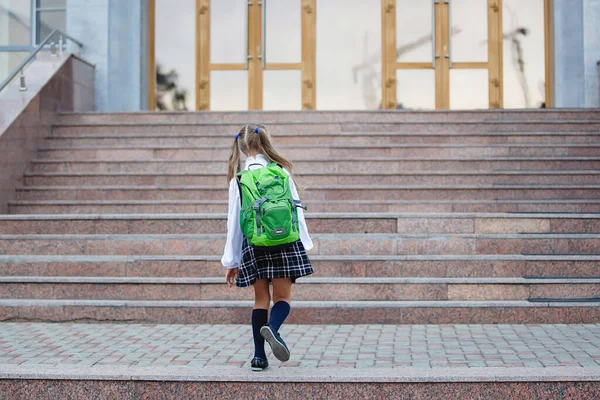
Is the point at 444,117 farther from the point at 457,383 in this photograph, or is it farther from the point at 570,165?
the point at 457,383

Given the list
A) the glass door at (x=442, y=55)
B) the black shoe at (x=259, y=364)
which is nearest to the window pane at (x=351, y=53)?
the glass door at (x=442, y=55)

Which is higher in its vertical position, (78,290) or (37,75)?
(37,75)

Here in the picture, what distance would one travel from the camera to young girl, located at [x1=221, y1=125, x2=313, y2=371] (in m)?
5.45

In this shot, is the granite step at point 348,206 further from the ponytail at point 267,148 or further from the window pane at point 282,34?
the window pane at point 282,34

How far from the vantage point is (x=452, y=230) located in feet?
29.7

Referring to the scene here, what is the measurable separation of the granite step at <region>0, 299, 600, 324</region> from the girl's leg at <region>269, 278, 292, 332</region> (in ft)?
7.32

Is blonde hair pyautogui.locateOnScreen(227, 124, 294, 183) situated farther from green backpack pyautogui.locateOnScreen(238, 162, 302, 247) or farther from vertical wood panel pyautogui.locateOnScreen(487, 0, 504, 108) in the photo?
vertical wood panel pyautogui.locateOnScreen(487, 0, 504, 108)

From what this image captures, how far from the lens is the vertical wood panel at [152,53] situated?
55.3 ft

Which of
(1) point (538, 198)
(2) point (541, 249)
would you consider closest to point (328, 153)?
(1) point (538, 198)

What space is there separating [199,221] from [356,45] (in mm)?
8428

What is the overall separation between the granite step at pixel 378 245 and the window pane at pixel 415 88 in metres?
7.80

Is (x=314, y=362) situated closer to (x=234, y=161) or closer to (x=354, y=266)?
(x=234, y=161)

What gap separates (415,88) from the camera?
1644 centimetres

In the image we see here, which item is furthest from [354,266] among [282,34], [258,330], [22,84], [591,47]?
[282,34]
